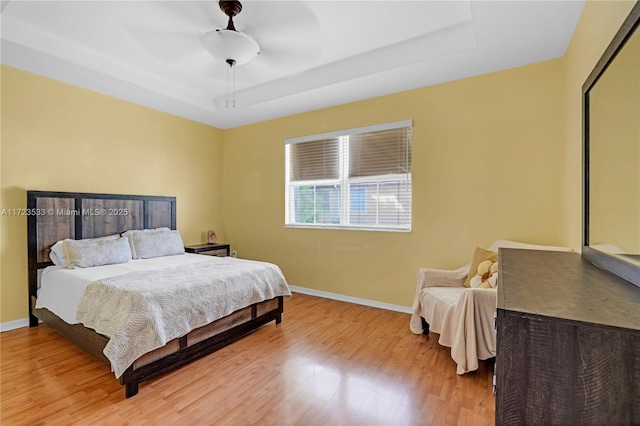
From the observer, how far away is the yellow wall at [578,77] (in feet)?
4.85

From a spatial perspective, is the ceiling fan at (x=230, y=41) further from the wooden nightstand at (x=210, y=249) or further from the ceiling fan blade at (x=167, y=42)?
the wooden nightstand at (x=210, y=249)

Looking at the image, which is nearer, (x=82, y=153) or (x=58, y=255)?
(x=58, y=255)

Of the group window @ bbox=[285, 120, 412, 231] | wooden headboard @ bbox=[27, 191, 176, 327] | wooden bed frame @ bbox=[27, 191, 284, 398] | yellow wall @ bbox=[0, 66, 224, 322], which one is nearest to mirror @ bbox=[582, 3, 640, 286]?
window @ bbox=[285, 120, 412, 231]

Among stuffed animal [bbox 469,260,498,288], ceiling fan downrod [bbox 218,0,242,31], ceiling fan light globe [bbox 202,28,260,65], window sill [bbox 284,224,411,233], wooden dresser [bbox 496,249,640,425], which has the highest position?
ceiling fan downrod [bbox 218,0,242,31]

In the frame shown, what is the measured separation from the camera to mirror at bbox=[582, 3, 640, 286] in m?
1.00

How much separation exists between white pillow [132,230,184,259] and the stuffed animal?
3.48 m

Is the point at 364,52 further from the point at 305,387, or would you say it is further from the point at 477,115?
the point at 305,387

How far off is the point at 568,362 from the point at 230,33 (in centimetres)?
249

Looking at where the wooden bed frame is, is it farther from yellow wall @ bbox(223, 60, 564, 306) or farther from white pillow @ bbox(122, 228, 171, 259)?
yellow wall @ bbox(223, 60, 564, 306)

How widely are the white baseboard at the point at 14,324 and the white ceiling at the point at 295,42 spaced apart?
8.41 feet

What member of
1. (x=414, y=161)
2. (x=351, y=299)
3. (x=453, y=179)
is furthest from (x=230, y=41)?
(x=351, y=299)

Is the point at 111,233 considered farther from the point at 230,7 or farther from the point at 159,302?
the point at 230,7

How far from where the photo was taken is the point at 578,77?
6.72ft

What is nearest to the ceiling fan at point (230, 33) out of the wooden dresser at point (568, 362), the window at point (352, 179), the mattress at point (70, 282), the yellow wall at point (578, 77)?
the window at point (352, 179)
